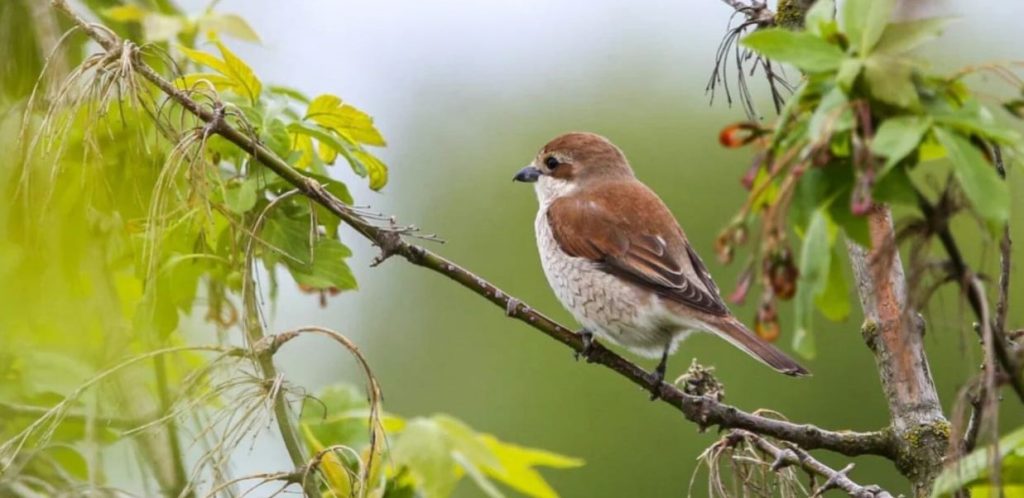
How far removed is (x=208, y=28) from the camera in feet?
→ 9.98

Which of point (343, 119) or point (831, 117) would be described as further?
point (343, 119)

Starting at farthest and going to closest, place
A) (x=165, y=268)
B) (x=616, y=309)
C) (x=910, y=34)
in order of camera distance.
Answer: (x=616, y=309), (x=165, y=268), (x=910, y=34)

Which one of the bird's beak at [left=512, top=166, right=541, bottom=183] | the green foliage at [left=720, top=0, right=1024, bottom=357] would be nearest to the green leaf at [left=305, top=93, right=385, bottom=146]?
the green foliage at [left=720, top=0, right=1024, bottom=357]

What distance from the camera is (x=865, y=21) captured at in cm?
157

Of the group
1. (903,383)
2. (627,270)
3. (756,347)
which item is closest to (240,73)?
(903,383)

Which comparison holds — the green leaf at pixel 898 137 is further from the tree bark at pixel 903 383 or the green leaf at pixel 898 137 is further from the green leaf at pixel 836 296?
the tree bark at pixel 903 383

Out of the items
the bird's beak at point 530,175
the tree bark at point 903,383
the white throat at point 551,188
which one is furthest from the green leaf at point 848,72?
the bird's beak at point 530,175

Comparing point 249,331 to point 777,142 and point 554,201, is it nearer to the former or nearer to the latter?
point 777,142

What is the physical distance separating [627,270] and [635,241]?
180 mm

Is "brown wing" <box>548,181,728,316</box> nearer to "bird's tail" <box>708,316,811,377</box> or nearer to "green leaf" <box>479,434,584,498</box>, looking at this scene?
"bird's tail" <box>708,316,811,377</box>

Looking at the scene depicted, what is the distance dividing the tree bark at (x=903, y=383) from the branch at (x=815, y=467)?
117mm

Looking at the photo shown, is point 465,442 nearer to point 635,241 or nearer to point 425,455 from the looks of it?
point 425,455

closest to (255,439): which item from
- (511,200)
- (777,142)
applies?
(777,142)

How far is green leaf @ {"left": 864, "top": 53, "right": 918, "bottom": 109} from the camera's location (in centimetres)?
151
